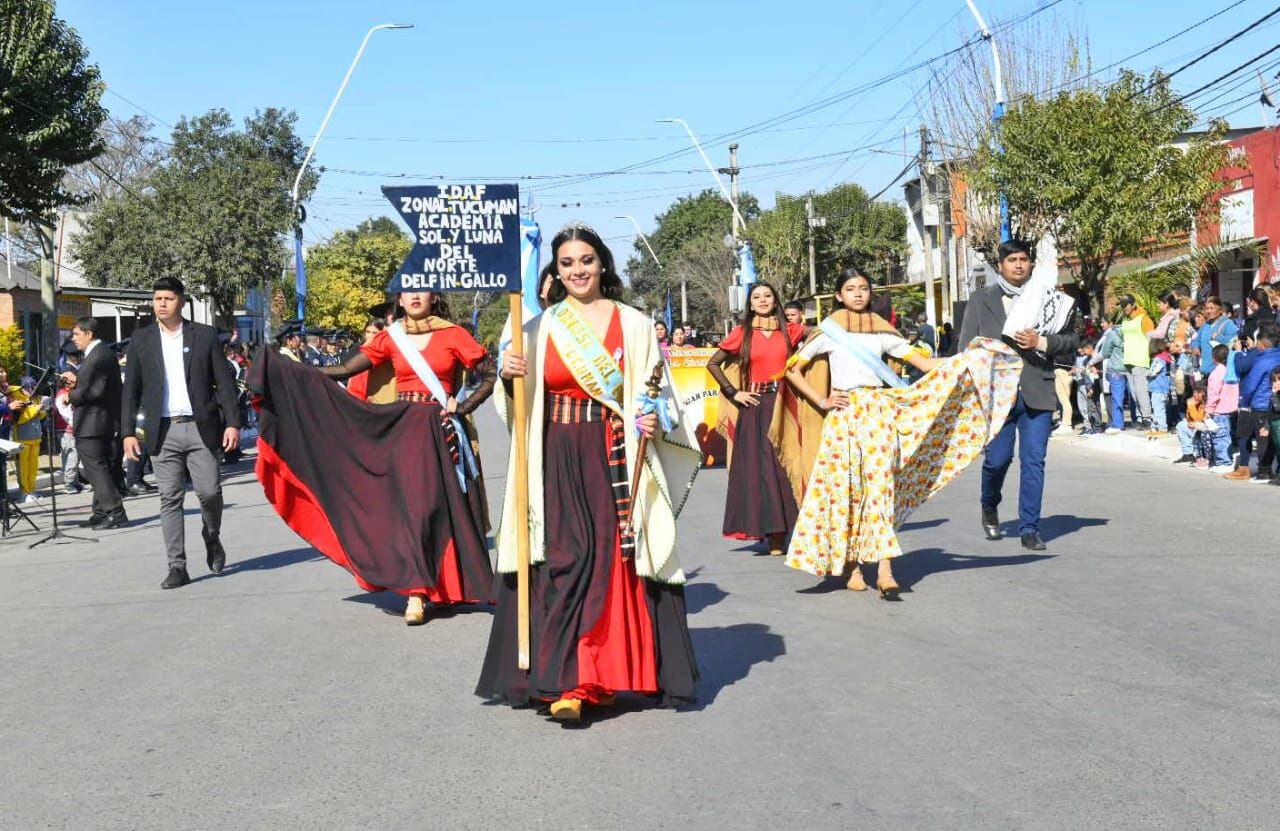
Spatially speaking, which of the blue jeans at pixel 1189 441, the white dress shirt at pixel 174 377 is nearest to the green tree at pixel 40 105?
the white dress shirt at pixel 174 377

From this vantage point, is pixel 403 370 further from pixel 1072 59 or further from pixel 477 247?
pixel 1072 59

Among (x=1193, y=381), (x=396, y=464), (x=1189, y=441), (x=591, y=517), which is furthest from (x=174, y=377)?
(x=1193, y=381)

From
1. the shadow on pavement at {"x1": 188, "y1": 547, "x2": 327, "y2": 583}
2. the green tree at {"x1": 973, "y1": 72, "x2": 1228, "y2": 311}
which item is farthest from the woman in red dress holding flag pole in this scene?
the green tree at {"x1": 973, "y1": 72, "x2": 1228, "y2": 311}

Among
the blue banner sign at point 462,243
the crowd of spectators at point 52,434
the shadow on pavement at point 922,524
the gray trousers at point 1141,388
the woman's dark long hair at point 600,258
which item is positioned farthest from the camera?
the gray trousers at point 1141,388

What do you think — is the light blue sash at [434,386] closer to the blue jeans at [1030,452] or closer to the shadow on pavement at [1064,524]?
the blue jeans at [1030,452]

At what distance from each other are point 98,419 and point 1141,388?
1310 cm

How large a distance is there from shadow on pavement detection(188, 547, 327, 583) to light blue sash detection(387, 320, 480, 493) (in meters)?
2.64

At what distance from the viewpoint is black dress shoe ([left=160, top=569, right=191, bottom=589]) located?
9992mm

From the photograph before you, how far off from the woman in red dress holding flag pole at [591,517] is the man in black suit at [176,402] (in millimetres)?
4238

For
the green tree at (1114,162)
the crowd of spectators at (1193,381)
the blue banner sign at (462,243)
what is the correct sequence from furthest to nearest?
the green tree at (1114,162) → the crowd of spectators at (1193,381) → the blue banner sign at (462,243)

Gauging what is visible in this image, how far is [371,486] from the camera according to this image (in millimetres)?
8859

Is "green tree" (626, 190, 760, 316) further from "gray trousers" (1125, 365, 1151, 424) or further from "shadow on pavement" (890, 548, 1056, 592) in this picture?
"shadow on pavement" (890, 548, 1056, 592)

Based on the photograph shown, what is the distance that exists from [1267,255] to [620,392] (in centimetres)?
2469

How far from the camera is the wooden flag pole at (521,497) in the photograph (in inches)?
234
